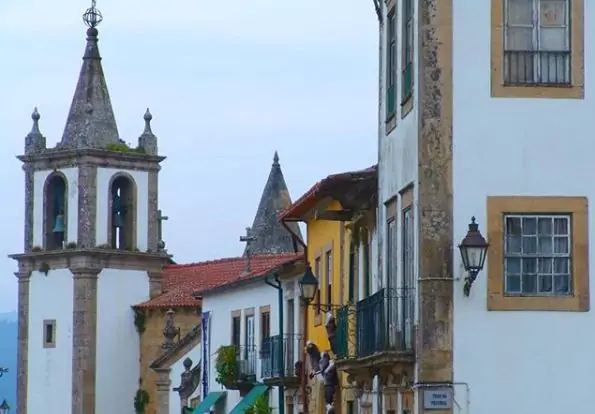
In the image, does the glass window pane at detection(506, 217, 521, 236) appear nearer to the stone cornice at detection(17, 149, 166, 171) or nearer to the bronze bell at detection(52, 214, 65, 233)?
the stone cornice at detection(17, 149, 166, 171)

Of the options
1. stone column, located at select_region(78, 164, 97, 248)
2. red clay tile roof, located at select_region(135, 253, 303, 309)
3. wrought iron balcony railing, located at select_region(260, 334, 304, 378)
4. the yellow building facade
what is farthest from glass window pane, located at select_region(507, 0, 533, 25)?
stone column, located at select_region(78, 164, 97, 248)

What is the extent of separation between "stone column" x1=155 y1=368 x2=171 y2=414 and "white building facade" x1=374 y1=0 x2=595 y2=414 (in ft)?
134

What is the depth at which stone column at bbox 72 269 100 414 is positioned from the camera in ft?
224

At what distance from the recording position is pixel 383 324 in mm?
26125

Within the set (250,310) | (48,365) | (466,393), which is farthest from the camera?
(48,365)

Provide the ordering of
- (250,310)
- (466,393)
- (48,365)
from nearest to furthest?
(466,393) → (250,310) → (48,365)

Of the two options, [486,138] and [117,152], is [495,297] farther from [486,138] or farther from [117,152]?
[117,152]

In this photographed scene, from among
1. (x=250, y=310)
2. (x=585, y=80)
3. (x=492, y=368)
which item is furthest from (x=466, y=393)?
(x=250, y=310)

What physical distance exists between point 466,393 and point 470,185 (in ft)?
8.29

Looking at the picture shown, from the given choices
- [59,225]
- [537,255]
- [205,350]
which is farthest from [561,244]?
[59,225]

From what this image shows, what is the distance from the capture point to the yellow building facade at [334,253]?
3069 cm

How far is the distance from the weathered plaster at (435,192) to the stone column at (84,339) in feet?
148

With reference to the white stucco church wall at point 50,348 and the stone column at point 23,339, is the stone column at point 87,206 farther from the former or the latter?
the stone column at point 23,339

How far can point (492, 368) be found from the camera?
2400cm
